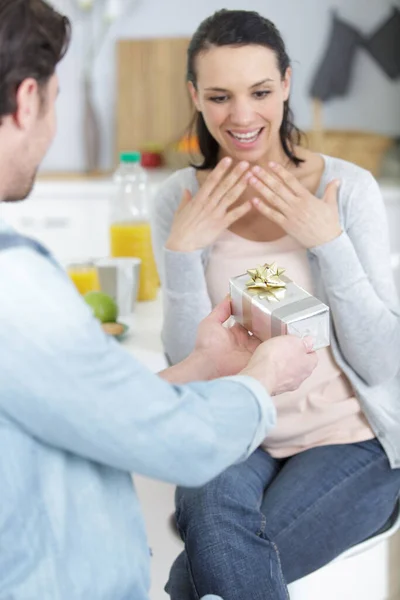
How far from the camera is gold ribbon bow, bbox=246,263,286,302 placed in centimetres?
98

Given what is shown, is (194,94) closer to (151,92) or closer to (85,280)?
(85,280)

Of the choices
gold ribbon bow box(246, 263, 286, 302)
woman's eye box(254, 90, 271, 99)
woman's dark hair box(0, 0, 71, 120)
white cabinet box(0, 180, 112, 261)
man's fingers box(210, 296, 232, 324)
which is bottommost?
white cabinet box(0, 180, 112, 261)

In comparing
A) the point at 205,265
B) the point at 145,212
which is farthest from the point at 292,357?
the point at 145,212

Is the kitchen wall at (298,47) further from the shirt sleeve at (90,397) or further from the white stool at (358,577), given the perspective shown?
the shirt sleeve at (90,397)

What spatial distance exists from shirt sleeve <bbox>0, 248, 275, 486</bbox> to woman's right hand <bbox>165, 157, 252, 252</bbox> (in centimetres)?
52

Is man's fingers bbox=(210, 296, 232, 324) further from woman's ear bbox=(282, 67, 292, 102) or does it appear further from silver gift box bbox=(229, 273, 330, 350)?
woman's ear bbox=(282, 67, 292, 102)

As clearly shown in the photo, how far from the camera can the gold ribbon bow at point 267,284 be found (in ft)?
3.22

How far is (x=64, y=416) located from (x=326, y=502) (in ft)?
1.94

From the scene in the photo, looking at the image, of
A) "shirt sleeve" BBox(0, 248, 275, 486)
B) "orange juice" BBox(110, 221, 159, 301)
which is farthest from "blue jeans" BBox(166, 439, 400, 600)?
"orange juice" BBox(110, 221, 159, 301)

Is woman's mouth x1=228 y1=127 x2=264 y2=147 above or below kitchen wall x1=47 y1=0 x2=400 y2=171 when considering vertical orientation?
above

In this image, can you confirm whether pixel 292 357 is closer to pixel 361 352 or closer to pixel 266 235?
pixel 361 352

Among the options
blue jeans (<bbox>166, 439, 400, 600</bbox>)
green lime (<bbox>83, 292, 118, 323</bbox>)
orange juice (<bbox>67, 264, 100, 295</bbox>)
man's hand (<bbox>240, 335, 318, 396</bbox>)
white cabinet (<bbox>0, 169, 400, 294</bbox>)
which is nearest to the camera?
man's hand (<bbox>240, 335, 318, 396</bbox>)

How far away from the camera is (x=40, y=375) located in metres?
0.68

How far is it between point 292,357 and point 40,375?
0.29 m
